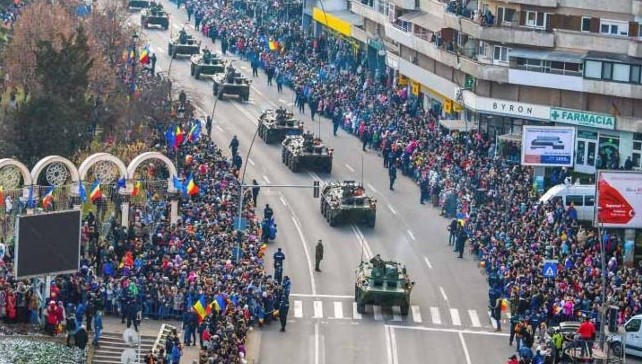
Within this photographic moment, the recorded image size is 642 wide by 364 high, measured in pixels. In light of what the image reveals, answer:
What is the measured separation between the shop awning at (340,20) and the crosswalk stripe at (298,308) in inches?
2046

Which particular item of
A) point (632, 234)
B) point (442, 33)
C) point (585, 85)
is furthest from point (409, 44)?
point (632, 234)

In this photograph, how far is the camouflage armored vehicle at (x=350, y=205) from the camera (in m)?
106

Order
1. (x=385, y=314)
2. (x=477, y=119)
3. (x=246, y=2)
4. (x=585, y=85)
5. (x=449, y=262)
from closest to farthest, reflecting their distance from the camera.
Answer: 1. (x=385, y=314)
2. (x=449, y=262)
3. (x=585, y=85)
4. (x=477, y=119)
5. (x=246, y=2)

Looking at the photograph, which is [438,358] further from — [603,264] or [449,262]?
[449,262]

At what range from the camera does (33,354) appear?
272ft

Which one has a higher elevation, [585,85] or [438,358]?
[585,85]

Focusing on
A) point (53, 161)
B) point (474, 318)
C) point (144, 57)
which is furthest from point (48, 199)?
point (144, 57)

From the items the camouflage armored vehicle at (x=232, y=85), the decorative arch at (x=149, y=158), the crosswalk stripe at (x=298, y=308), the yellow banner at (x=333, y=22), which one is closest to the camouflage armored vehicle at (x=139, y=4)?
the yellow banner at (x=333, y=22)

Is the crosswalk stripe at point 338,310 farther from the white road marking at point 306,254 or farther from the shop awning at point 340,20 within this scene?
the shop awning at point 340,20

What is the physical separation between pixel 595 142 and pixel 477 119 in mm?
10033

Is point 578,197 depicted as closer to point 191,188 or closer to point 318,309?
point 318,309

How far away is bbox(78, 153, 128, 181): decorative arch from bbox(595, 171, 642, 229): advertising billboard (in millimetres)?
22704

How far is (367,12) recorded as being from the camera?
144 meters

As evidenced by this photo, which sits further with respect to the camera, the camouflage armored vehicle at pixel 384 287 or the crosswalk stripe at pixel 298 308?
the crosswalk stripe at pixel 298 308
